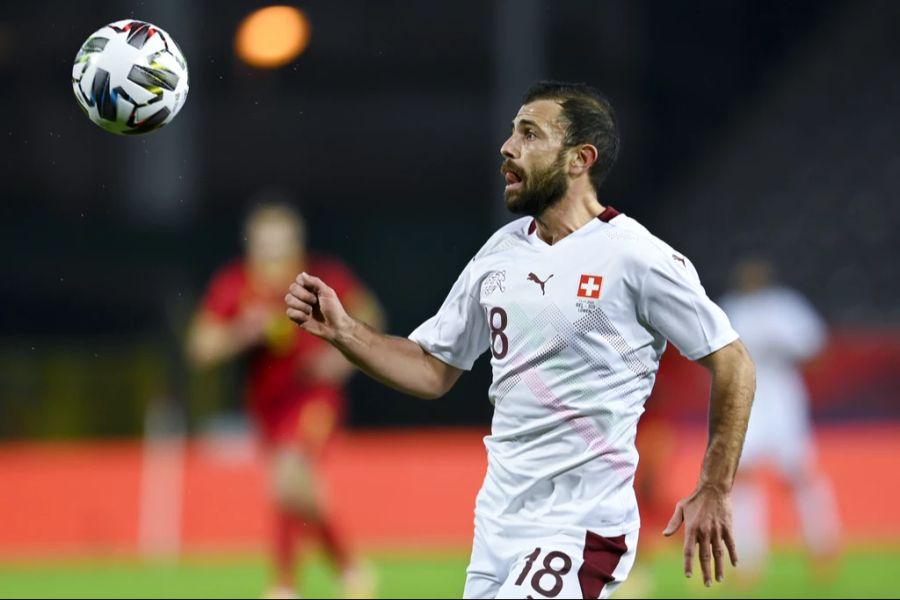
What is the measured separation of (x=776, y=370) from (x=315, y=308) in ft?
27.4

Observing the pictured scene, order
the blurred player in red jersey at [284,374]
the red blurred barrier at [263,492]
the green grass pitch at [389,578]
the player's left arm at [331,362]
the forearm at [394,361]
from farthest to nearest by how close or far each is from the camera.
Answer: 1. the red blurred barrier at [263,492]
2. the green grass pitch at [389,578]
3. the player's left arm at [331,362]
4. the blurred player in red jersey at [284,374]
5. the forearm at [394,361]

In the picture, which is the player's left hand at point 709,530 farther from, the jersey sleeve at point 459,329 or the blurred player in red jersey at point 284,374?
the blurred player in red jersey at point 284,374

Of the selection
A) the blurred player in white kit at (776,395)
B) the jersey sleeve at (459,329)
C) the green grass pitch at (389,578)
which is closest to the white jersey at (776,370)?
the blurred player in white kit at (776,395)

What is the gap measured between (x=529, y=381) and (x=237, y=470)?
9409 millimetres

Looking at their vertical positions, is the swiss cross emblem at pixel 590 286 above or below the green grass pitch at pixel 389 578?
above

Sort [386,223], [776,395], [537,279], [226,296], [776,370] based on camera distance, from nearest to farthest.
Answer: [537,279] < [226,296] < [776,395] < [776,370] < [386,223]

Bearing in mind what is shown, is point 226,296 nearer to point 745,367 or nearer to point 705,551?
point 745,367

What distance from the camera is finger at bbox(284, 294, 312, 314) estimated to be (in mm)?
5320

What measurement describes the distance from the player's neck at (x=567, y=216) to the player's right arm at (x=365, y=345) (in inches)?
25.1

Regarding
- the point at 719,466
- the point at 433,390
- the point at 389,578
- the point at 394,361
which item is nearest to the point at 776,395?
the point at 389,578

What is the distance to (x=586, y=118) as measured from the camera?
539 cm

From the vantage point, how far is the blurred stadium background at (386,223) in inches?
559

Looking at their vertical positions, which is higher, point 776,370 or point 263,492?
point 776,370

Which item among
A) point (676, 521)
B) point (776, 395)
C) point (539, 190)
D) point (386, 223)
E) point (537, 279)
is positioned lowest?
point (676, 521)
